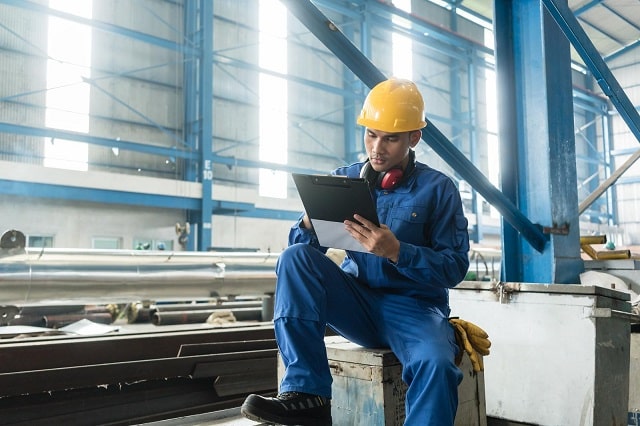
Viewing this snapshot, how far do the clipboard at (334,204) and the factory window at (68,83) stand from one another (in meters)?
10.1

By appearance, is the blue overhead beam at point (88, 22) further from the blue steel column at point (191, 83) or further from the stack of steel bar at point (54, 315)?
the stack of steel bar at point (54, 315)

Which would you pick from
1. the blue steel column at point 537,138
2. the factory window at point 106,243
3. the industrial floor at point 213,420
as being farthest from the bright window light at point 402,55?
the industrial floor at point 213,420

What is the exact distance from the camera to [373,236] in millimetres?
1828

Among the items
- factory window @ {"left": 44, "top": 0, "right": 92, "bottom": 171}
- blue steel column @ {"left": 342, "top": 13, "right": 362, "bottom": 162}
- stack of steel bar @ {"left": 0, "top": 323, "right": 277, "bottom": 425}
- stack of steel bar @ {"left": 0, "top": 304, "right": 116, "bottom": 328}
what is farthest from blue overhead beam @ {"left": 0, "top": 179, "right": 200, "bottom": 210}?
stack of steel bar @ {"left": 0, "top": 323, "right": 277, "bottom": 425}

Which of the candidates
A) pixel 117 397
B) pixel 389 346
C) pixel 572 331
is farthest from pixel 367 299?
pixel 117 397

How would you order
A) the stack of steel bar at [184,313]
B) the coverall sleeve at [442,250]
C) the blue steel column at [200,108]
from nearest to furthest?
the coverall sleeve at [442,250] < the stack of steel bar at [184,313] < the blue steel column at [200,108]

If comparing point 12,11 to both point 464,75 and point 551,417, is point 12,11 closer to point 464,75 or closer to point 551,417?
point 551,417

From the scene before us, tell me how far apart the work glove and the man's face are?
2.12 feet

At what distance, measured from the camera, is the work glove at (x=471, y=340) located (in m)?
2.10

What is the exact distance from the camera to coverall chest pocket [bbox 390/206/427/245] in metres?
2.13

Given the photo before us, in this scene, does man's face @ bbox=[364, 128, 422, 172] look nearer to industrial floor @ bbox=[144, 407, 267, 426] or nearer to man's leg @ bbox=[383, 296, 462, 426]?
man's leg @ bbox=[383, 296, 462, 426]

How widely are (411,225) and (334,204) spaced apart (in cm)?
40

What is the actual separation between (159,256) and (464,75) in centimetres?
1531

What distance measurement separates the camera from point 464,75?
18.2m
